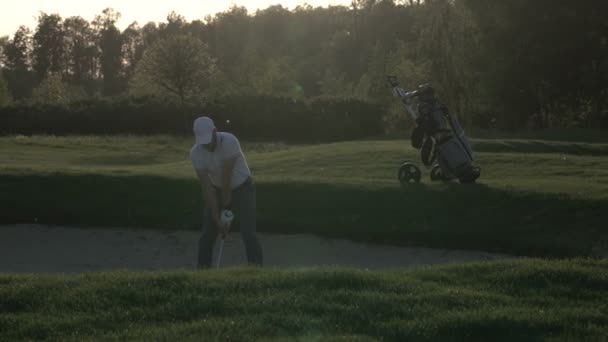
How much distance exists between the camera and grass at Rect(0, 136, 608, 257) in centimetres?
1614

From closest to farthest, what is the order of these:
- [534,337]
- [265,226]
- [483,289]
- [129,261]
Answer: [534,337], [483,289], [129,261], [265,226]

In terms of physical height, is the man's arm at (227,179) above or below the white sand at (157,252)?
above

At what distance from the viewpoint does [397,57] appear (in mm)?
67312

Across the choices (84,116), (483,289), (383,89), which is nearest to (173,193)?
(483,289)

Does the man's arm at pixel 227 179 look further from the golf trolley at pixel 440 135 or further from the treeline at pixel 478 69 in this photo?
the treeline at pixel 478 69

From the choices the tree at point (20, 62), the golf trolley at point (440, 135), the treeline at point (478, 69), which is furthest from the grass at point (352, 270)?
the tree at point (20, 62)

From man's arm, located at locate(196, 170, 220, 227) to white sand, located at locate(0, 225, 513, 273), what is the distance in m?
3.67

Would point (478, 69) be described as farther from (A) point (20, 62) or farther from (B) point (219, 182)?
(A) point (20, 62)

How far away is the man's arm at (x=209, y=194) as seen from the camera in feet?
37.6

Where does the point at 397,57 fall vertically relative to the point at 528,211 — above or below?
above

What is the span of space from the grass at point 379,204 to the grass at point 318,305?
565cm

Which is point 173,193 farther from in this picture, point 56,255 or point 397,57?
point 397,57

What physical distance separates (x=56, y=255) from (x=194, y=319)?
9.07 m

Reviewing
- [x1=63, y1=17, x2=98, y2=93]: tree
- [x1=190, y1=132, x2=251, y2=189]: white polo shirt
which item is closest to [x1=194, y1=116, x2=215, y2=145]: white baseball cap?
[x1=190, y1=132, x2=251, y2=189]: white polo shirt
